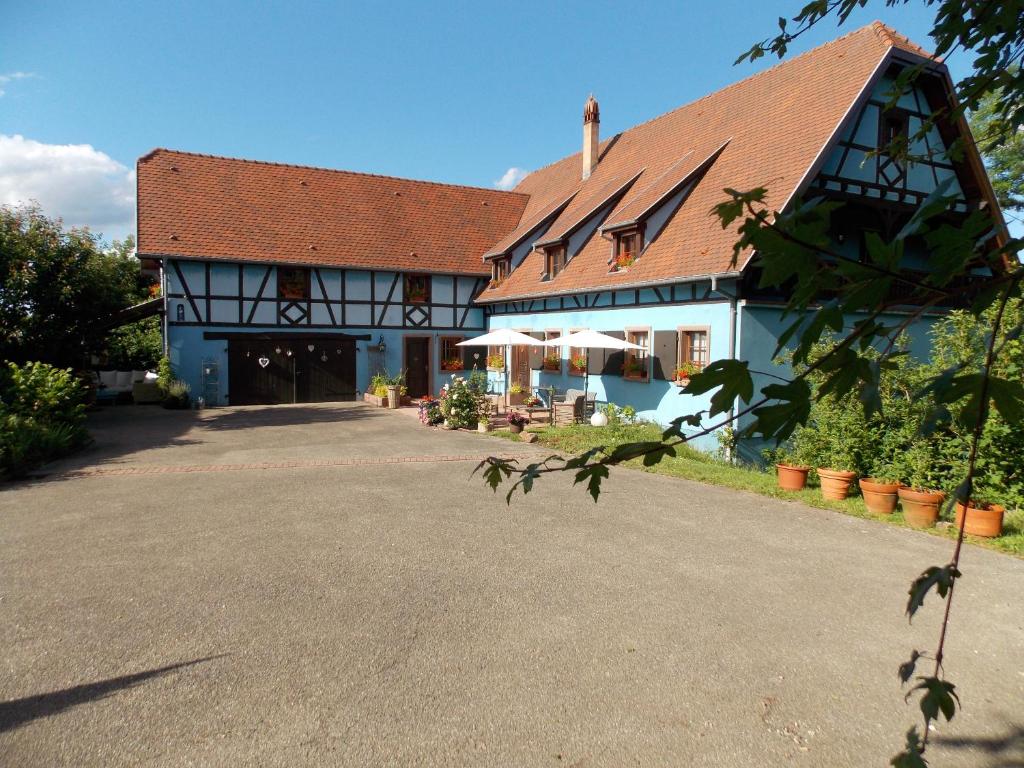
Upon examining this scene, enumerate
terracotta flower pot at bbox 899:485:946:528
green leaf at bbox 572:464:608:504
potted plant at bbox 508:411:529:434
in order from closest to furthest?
green leaf at bbox 572:464:608:504, terracotta flower pot at bbox 899:485:946:528, potted plant at bbox 508:411:529:434

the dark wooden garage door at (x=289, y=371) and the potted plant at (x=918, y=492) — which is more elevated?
the dark wooden garage door at (x=289, y=371)

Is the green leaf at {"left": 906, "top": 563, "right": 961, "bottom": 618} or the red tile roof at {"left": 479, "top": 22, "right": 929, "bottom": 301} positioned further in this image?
the red tile roof at {"left": 479, "top": 22, "right": 929, "bottom": 301}

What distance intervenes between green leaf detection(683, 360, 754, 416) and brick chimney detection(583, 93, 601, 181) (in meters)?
21.9

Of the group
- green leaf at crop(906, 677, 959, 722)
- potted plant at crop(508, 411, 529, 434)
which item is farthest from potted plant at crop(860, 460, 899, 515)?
potted plant at crop(508, 411, 529, 434)

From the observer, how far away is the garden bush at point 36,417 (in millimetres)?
9812

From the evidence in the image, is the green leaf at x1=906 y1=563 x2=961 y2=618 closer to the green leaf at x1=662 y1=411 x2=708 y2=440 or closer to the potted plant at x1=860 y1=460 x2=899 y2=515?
the green leaf at x1=662 y1=411 x2=708 y2=440

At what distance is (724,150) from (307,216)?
13929mm

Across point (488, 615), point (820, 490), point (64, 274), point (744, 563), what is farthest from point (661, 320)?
point (64, 274)

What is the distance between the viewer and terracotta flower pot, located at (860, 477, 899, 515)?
792 cm

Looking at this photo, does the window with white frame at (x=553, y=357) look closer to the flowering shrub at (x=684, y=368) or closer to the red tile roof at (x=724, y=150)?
the red tile roof at (x=724, y=150)

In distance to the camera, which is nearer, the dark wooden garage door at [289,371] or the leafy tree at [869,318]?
the leafy tree at [869,318]

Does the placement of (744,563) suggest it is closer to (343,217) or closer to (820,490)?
(820,490)

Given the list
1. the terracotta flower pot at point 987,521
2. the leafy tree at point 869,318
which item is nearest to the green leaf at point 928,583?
the leafy tree at point 869,318

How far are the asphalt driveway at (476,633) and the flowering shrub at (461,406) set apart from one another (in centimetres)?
701
